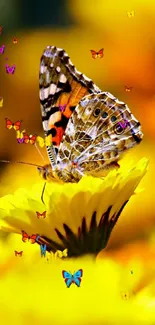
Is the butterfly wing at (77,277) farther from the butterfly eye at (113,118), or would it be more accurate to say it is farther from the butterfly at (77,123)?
the butterfly eye at (113,118)

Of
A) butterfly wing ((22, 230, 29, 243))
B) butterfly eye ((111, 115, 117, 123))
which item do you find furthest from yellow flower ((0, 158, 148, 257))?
butterfly eye ((111, 115, 117, 123))

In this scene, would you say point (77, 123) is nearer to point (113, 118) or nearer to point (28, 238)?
point (113, 118)

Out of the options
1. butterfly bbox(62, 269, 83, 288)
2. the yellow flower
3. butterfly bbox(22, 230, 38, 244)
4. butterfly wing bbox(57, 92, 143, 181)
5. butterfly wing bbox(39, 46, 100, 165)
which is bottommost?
butterfly bbox(62, 269, 83, 288)

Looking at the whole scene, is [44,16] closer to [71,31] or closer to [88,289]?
[71,31]

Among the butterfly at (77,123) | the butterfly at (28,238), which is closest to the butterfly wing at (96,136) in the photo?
the butterfly at (77,123)

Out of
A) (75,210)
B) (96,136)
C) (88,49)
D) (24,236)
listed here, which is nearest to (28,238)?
(24,236)

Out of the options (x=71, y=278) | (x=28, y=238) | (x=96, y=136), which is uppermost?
(x=96, y=136)

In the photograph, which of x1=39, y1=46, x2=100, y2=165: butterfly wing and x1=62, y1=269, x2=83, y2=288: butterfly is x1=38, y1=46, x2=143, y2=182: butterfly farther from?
x1=62, y1=269, x2=83, y2=288: butterfly

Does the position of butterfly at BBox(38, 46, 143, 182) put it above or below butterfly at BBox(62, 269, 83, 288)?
above
